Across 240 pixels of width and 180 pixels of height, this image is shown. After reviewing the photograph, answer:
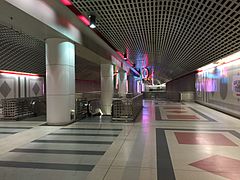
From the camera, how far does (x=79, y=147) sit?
4.79m

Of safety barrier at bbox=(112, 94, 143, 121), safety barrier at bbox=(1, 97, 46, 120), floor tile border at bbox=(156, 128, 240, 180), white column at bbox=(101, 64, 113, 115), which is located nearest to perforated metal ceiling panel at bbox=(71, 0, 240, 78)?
safety barrier at bbox=(112, 94, 143, 121)

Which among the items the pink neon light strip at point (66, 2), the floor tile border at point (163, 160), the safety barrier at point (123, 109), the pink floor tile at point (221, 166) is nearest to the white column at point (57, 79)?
the pink neon light strip at point (66, 2)

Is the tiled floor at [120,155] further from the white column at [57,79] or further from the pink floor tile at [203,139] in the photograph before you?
the white column at [57,79]

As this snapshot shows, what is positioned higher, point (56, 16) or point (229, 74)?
point (56, 16)

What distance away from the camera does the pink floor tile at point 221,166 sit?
322 cm

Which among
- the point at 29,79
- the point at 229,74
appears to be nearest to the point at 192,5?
the point at 229,74

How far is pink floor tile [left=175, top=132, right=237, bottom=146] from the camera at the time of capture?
16.9 ft

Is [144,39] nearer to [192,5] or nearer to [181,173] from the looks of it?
[192,5]

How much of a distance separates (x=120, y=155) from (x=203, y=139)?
2677 mm

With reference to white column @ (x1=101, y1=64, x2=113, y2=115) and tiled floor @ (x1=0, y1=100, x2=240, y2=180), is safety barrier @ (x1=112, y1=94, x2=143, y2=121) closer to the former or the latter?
tiled floor @ (x1=0, y1=100, x2=240, y2=180)

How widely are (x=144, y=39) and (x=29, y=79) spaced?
11374 millimetres

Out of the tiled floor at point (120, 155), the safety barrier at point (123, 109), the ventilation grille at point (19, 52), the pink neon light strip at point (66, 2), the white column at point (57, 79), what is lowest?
the tiled floor at point (120, 155)

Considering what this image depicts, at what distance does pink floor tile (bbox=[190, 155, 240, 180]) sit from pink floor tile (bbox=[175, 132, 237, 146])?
1.13m

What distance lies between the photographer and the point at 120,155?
4148mm
